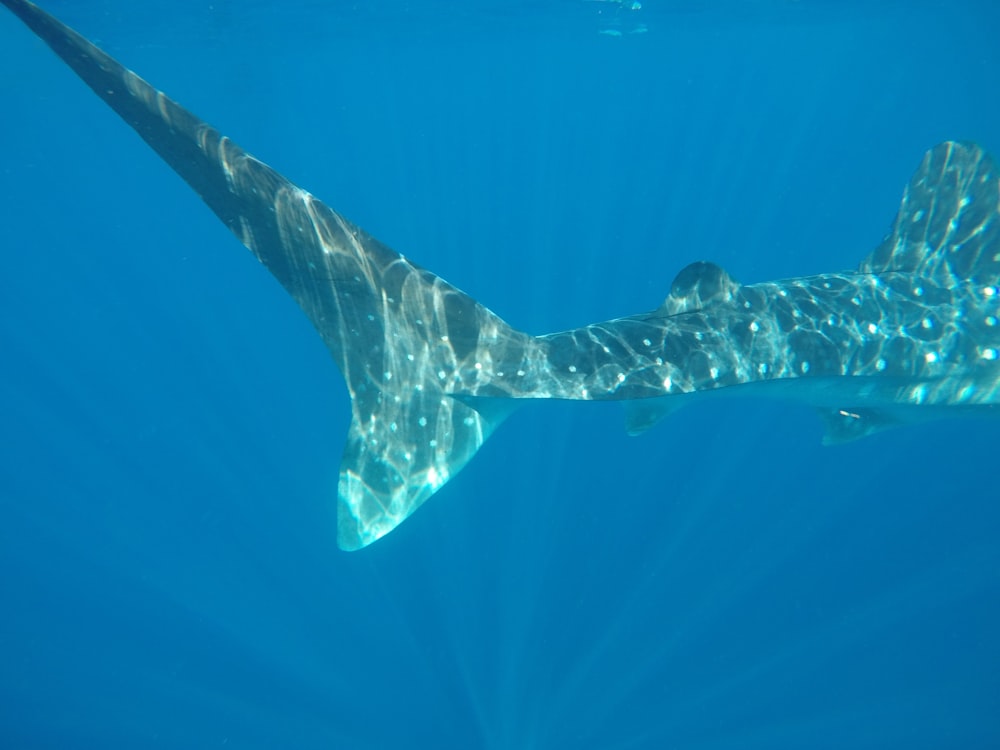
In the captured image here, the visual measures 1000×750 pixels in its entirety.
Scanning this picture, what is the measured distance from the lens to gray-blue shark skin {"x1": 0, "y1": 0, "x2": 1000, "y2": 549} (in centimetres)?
444

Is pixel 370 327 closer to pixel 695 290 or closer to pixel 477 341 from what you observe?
pixel 477 341

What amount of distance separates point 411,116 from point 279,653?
255 feet

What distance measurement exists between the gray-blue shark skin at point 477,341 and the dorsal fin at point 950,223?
50cm

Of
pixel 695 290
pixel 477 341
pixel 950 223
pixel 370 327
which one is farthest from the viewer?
pixel 950 223

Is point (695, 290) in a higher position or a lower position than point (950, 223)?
lower

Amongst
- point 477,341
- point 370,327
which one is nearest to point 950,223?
point 477,341

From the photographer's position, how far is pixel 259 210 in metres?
4.52

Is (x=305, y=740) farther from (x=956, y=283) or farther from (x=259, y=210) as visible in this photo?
(x=956, y=283)

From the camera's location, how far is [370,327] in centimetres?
505

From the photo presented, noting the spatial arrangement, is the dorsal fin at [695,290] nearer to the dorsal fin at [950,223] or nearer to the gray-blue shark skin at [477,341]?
the gray-blue shark skin at [477,341]

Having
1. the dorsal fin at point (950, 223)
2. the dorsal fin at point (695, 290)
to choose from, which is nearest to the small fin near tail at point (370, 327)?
the dorsal fin at point (695, 290)

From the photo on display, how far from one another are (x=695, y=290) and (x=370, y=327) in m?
3.00

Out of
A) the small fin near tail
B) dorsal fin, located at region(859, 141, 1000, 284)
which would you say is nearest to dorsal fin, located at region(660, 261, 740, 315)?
the small fin near tail

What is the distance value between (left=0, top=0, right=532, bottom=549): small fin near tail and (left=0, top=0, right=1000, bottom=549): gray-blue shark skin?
0.04 ft
